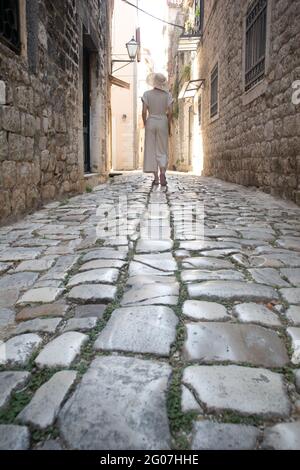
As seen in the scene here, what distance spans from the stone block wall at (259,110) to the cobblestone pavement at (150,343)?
7.49 feet

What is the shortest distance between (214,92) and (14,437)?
1091cm

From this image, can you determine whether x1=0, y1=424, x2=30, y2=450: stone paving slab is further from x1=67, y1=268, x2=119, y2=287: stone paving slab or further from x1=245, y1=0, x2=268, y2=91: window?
x1=245, y1=0, x2=268, y2=91: window

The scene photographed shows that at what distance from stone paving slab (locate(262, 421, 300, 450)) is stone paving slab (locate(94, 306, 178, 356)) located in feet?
1.43

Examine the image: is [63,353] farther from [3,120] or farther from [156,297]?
[3,120]

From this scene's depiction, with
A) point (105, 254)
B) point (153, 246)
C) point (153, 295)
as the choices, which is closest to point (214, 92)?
point (153, 246)

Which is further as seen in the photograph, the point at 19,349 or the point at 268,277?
the point at 268,277

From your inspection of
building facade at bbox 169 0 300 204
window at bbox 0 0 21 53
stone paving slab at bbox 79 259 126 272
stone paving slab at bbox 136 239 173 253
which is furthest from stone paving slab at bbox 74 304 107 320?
building facade at bbox 169 0 300 204

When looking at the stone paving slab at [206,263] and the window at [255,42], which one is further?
the window at [255,42]

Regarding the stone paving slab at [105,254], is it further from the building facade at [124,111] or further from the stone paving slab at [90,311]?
the building facade at [124,111]

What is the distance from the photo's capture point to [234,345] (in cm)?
139

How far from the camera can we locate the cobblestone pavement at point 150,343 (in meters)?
1.00

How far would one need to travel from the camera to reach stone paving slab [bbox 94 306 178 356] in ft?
4.54

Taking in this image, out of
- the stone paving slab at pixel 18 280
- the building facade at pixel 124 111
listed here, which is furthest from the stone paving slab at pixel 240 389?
the building facade at pixel 124 111

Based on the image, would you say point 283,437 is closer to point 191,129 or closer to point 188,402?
point 188,402
